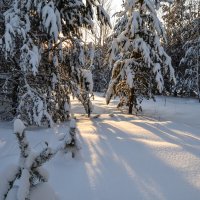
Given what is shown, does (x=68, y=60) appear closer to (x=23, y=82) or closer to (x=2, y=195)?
(x=23, y=82)

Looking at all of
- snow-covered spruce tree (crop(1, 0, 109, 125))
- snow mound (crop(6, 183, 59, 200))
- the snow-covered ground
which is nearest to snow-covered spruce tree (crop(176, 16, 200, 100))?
snow-covered spruce tree (crop(1, 0, 109, 125))

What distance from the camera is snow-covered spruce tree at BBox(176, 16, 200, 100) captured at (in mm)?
23575

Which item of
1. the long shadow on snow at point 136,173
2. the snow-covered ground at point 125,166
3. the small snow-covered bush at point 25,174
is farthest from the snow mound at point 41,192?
the long shadow on snow at point 136,173

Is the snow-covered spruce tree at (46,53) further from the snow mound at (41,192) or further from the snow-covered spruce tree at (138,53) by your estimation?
the snow mound at (41,192)

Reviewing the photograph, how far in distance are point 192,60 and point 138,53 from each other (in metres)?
11.9

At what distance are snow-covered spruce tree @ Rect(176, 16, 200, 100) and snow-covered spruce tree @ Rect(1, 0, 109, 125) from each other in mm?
13839

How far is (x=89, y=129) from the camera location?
820cm

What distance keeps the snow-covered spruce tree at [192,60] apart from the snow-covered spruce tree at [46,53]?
13839mm

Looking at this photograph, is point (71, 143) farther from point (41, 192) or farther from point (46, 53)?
point (46, 53)

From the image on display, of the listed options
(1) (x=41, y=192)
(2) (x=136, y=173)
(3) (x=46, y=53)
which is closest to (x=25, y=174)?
→ (1) (x=41, y=192)

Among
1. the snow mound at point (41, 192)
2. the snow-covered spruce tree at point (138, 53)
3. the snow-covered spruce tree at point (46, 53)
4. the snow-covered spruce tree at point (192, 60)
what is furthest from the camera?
the snow-covered spruce tree at point (192, 60)

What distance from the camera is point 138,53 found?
13461 mm

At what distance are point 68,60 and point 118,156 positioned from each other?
6.08 metres

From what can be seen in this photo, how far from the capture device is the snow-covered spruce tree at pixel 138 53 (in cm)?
1280
